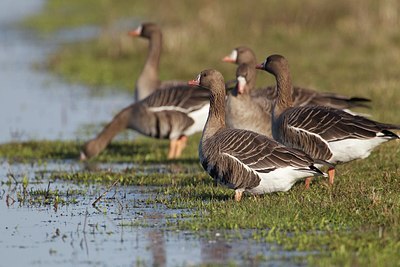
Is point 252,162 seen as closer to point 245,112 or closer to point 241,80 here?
point 241,80

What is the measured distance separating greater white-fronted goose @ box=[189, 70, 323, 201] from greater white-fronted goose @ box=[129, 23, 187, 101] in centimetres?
683

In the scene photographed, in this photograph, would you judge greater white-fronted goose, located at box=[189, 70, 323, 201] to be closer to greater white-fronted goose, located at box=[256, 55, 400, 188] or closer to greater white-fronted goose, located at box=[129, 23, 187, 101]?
greater white-fronted goose, located at box=[256, 55, 400, 188]

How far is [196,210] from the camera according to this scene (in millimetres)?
10844

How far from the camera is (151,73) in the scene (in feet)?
62.0

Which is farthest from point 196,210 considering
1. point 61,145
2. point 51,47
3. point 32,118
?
point 51,47

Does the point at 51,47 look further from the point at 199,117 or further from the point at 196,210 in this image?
the point at 196,210

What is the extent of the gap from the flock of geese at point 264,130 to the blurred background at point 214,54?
119 inches

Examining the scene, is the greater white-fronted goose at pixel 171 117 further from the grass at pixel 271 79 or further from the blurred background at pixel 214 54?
the blurred background at pixel 214 54

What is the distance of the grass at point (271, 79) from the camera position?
9562 mm

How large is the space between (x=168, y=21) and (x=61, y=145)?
17.6 metres

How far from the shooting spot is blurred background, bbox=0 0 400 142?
21.3 m

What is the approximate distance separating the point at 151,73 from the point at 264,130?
16.4 ft

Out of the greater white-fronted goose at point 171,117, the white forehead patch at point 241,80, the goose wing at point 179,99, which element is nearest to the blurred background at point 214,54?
the greater white-fronted goose at point 171,117

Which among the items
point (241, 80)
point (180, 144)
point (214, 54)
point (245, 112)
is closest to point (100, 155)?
point (180, 144)
